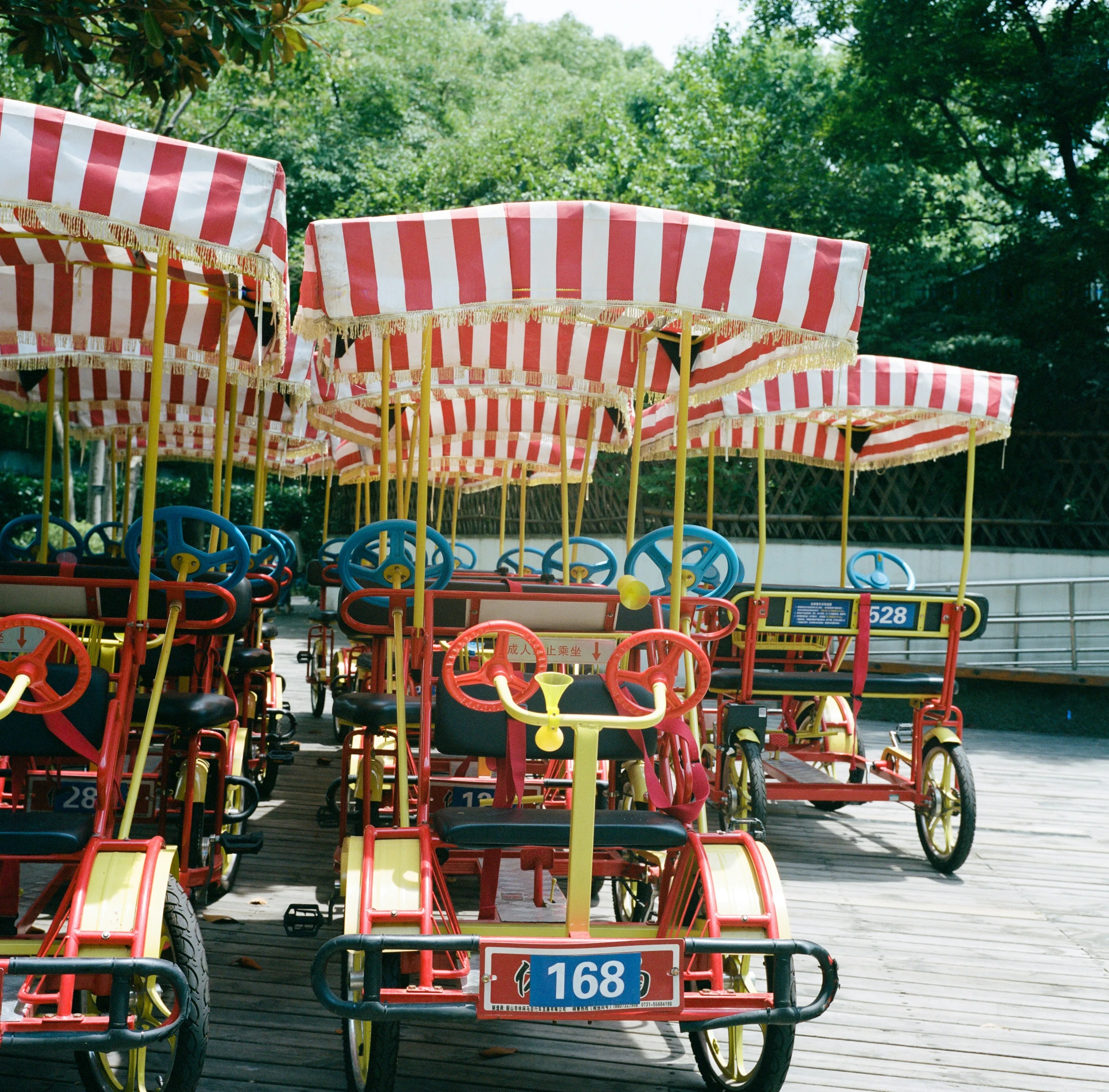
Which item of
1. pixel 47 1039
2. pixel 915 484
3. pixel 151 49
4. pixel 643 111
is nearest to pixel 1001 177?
pixel 915 484

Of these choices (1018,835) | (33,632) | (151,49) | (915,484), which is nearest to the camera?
(33,632)

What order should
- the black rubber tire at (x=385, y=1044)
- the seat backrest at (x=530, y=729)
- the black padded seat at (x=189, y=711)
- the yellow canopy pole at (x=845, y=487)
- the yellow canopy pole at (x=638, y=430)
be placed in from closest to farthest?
the black rubber tire at (x=385, y=1044) < the seat backrest at (x=530, y=729) < the black padded seat at (x=189, y=711) < the yellow canopy pole at (x=638, y=430) < the yellow canopy pole at (x=845, y=487)

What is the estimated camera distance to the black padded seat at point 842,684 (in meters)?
6.42

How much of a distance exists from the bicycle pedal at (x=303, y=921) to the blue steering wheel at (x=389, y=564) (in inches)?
49.6

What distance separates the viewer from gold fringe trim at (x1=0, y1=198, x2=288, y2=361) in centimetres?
323

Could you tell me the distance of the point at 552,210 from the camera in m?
3.64

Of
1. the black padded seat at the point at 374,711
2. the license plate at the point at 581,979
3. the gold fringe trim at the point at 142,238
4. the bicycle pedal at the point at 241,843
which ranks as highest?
the gold fringe trim at the point at 142,238

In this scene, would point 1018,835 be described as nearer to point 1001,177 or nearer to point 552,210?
point 552,210

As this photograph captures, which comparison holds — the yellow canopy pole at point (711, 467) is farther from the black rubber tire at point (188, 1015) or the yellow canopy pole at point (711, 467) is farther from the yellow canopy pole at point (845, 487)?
the black rubber tire at point (188, 1015)

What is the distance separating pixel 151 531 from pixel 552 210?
1.69 m

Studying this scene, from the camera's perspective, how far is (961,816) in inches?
232

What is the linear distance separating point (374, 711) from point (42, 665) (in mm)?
1813

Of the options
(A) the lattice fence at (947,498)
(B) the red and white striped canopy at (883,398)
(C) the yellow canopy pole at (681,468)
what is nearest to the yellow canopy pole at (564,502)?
(B) the red and white striped canopy at (883,398)

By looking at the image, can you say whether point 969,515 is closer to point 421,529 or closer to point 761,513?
point 761,513
